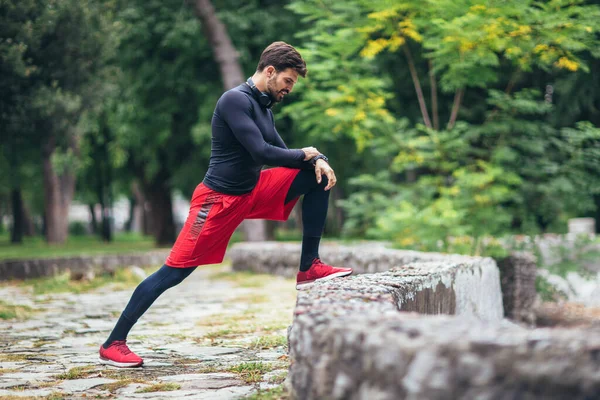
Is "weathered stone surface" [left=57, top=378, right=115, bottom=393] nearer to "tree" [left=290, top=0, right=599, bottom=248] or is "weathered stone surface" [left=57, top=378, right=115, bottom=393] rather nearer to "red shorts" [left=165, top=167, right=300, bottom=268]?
"red shorts" [left=165, top=167, right=300, bottom=268]

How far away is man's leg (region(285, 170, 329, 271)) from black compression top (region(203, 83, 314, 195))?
0.12 meters

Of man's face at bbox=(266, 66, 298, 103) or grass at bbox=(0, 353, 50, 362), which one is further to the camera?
grass at bbox=(0, 353, 50, 362)

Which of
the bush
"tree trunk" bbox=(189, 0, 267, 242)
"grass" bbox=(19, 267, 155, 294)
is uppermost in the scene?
"tree trunk" bbox=(189, 0, 267, 242)

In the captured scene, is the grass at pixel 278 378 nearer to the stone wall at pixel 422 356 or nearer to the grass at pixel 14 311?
the stone wall at pixel 422 356

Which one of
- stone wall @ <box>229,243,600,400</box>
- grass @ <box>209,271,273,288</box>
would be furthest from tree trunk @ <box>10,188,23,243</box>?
stone wall @ <box>229,243,600,400</box>

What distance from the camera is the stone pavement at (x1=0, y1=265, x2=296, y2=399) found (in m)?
4.15

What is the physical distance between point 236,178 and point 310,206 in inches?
22.7

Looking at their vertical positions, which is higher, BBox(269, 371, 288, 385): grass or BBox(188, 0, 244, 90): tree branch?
BBox(188, 0, 244, 90): tree branch

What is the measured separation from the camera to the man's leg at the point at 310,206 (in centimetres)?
501

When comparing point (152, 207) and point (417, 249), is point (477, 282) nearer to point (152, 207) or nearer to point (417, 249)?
point (417, 249)

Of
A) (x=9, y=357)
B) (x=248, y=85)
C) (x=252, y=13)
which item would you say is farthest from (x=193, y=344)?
(x=252, y=13)

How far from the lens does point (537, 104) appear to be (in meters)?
10.3

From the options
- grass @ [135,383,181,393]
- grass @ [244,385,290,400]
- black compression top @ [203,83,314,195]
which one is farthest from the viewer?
black compression top @ [203,83,314,195]

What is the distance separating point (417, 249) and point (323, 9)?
11.8 ft
